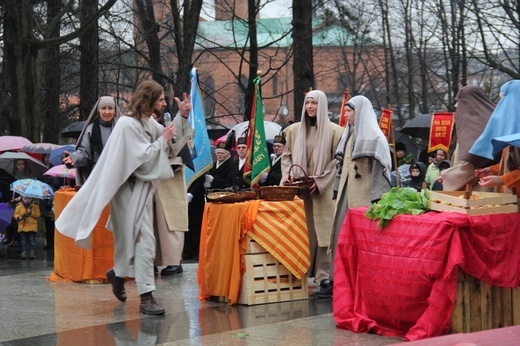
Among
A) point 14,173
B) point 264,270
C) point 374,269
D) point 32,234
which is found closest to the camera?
point 374,269

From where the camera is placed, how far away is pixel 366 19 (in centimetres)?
3691

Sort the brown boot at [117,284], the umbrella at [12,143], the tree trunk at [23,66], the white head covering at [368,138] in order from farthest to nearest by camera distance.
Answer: the tree trunk at [23,66], the umbrella at [12,143], the white head covering at [368,138], the brown boot at [117,284]

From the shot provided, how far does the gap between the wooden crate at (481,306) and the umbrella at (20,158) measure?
37.1 ft

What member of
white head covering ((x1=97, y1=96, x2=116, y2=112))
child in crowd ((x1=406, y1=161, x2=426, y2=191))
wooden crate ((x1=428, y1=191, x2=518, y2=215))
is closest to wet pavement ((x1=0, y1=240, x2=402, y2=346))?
wooden crate ((x1=428, y1=191, x2=518, y2=215))

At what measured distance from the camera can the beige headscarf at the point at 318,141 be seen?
10.1 meters

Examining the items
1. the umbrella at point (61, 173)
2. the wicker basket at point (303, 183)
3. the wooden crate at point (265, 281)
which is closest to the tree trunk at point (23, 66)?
the umbrella at point (61, 173)

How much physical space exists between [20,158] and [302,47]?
5.59m

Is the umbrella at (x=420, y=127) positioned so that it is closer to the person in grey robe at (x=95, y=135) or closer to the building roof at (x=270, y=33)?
the building roof at (x=270, y=33)

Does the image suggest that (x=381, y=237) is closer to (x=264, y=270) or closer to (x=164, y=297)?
(x=264, y=270)

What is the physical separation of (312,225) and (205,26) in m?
46.6

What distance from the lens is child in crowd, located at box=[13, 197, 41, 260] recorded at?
15.4 meters

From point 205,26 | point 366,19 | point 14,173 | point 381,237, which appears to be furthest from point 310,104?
point 205,26

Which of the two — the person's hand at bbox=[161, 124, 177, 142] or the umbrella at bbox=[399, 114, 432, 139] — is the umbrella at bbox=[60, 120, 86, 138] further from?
the person's hand at bbox=[161, 124, 177, 142]

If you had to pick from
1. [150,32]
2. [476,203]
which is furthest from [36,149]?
[476,203]
